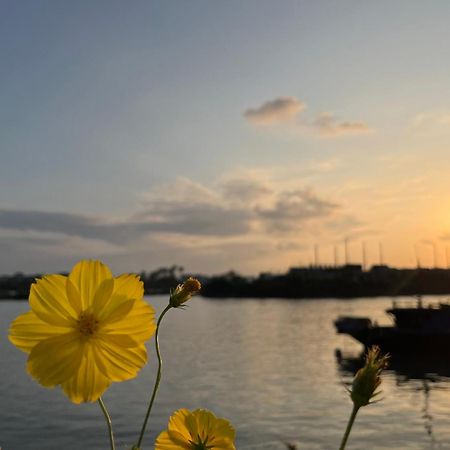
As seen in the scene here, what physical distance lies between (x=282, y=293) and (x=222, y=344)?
4748 inches

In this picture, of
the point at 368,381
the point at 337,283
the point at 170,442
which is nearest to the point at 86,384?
the point at 170,442

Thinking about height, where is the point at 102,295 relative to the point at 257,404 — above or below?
above

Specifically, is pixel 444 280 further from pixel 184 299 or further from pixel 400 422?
pixel 184 299

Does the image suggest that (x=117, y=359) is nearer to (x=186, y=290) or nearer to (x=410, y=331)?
(x=186, y=290)

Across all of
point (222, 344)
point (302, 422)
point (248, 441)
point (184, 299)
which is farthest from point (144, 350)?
point (222, 344)

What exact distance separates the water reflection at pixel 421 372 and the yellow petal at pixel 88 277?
1009 inches

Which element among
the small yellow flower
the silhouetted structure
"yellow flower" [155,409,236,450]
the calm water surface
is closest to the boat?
the calm water surface

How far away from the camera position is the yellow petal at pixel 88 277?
0.83 m

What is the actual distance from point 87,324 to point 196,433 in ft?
0.65

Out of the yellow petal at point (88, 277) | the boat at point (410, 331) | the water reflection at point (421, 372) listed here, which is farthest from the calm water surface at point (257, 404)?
the yellow petal at point (88, 277)

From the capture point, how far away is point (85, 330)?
2.63 feet

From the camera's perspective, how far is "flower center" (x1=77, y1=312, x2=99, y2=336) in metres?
0.80

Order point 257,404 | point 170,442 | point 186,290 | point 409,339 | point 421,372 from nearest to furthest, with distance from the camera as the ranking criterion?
point 170,442 → point 186,290 → point 257,404 → point 421,372 → point 409,339

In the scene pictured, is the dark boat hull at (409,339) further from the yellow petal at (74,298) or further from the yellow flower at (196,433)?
the yellow petal at (74,298)
